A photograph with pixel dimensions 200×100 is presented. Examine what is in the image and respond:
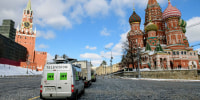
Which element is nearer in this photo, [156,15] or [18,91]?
[18,91]

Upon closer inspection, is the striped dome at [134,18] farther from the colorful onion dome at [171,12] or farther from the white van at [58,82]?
the white van at [58,82]

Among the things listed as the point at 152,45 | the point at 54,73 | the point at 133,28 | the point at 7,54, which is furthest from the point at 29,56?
the point at 54,73

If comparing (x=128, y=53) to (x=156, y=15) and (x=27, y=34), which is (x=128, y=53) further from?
(x=27, y=34)

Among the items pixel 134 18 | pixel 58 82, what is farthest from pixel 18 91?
pixel 134 18

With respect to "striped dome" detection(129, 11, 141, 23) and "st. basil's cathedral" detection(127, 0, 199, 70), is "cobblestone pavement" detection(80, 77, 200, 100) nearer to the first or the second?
"st. basil's cathedral" detection(127, 0, 199, 70)

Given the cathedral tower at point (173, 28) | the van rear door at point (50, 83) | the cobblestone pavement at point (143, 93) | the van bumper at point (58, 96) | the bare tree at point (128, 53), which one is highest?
the cathedral tower at point (173, 28)

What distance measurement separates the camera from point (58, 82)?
6586 mm

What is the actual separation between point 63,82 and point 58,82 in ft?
0.76

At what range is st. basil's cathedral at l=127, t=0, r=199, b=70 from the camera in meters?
47.9

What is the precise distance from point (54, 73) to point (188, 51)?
5751 cm

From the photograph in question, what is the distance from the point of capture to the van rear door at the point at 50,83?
6.44 metres

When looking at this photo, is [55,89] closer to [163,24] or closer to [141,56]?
[141,56]

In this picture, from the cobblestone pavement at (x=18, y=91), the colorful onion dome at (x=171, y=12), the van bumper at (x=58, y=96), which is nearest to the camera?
the van bumper at (x=58, y=96)

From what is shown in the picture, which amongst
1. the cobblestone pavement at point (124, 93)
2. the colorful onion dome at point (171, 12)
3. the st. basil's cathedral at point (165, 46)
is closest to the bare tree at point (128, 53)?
the st. basil's cathedral at point (165, 46)
